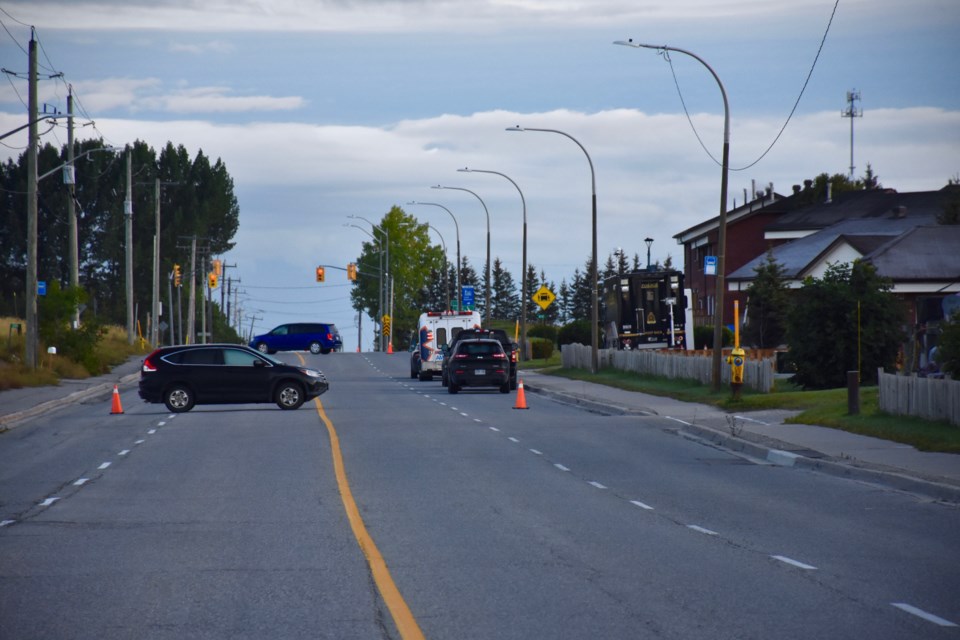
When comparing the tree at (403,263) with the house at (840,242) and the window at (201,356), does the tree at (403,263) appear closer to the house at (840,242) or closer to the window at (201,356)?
the house at (840,242)

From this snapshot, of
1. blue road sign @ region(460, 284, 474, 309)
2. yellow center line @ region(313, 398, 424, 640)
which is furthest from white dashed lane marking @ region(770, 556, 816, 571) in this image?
blue road sign @ region(460, 284, 474, 309)

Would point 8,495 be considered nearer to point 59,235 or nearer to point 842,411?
point 842,411

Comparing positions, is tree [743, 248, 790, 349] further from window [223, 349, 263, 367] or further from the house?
window [223, 349, 263, 367]

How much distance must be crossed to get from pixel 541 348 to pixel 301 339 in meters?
17.0

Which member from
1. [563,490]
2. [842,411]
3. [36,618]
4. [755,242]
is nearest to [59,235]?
[755,242]

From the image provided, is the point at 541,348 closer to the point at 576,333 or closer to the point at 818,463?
the point at 576,333

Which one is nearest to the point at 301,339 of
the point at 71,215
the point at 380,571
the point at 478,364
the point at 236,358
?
the point at 71,215

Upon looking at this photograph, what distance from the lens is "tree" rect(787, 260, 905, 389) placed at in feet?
106

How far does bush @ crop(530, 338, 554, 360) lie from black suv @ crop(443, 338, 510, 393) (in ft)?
87.7

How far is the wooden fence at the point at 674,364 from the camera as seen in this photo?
34.6 m

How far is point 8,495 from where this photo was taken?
16406mm

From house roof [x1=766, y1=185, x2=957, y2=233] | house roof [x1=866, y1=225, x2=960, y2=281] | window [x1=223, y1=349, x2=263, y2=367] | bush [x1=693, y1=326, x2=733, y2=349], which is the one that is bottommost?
window [x1=223, y1=349, x2=263, y2=367]

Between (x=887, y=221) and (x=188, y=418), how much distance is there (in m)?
47.5

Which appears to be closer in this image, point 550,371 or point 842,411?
point 842,411
